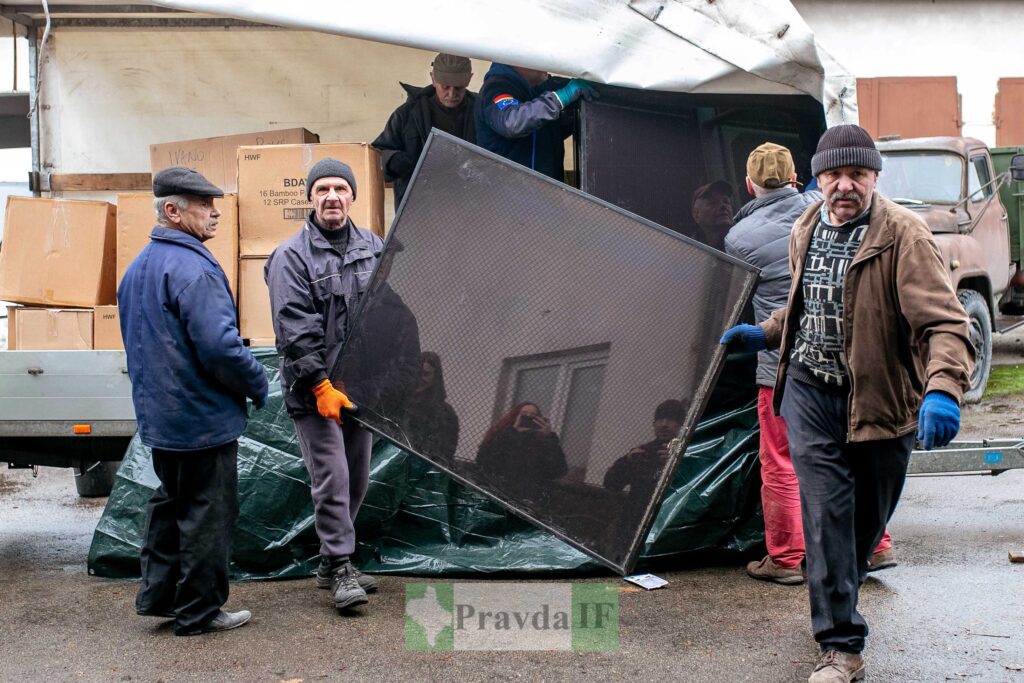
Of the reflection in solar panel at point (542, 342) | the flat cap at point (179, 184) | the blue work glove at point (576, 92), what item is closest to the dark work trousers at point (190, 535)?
the reflection in solar panel at point (542, 342)

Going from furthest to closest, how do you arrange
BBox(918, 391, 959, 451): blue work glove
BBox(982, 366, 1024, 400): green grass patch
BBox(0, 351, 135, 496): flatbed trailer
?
BBox(982, 366, 1024, 400): green grass patch → BBox(0, 351, 135, 496): flatbed trailer → BBox(918, 391, 959, 451): blue work glove

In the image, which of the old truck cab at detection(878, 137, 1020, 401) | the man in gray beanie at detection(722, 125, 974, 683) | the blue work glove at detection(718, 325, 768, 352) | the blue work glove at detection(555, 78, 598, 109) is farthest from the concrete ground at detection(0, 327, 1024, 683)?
the old truck cab at detection(878, 137, 1020, 401)

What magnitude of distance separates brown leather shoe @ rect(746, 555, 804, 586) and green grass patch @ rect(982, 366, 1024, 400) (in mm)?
5387

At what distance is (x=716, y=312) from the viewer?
3.62 metres

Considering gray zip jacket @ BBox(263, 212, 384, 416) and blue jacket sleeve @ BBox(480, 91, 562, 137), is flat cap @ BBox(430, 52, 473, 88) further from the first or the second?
gray zip jacket @ BBox(263, 212, 384, 416)

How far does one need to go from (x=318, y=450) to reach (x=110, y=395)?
3.68 feet

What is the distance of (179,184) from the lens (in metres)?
A: 4.17

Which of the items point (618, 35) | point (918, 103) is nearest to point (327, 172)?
point (618, 35)

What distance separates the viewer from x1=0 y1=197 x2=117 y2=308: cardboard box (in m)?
5.24

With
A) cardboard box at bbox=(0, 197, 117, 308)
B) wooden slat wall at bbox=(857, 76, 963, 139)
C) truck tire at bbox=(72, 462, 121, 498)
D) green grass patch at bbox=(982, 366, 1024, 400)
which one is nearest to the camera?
cardboard box at bbox=(0, 197, 117, 308)

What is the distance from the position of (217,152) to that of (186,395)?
6.91 ft

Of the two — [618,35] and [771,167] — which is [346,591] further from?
[618,35]

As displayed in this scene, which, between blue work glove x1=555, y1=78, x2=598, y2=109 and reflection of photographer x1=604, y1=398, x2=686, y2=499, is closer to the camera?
reflection of photographer x1=604, y1=398, x2=686, y2=499

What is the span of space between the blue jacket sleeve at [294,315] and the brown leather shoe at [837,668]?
2.01 metres
